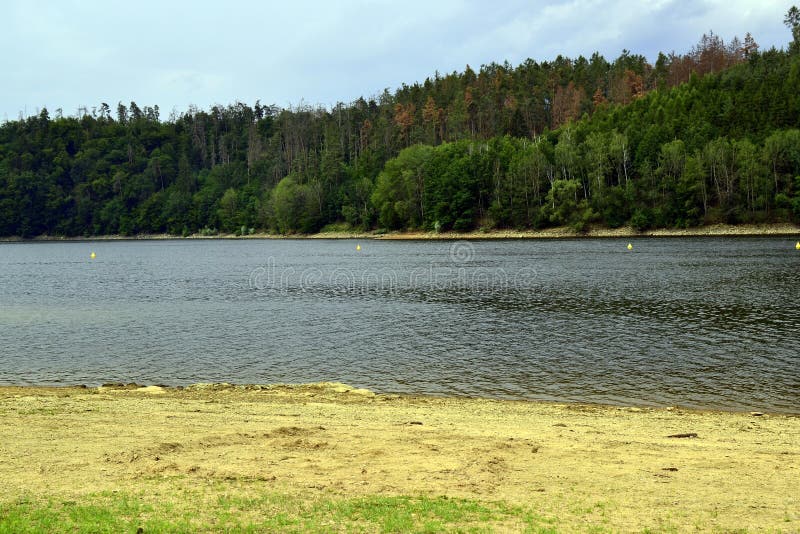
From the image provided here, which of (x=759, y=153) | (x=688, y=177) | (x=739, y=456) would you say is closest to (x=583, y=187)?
(x=688, y=177)

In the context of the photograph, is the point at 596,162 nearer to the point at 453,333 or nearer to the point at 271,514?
the point at 453,333

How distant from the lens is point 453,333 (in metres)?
30.0

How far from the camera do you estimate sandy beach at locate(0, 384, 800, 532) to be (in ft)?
28.7

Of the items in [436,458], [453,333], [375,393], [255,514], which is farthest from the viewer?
[453,333]

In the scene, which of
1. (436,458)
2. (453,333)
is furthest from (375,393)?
(453,333)

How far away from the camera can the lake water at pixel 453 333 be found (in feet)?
67.8

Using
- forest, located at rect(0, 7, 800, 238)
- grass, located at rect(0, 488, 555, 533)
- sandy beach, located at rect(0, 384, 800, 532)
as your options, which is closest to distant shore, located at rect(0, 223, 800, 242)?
forest, located at rect(0, 7, 800, 238)

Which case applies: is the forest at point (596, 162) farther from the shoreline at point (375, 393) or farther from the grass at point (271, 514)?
the grass at point (271, 514)

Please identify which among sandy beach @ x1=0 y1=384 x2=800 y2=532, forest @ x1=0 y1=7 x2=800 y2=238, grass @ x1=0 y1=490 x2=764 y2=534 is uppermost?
forest @ x1=0 y1=7 x2=800 y2=238

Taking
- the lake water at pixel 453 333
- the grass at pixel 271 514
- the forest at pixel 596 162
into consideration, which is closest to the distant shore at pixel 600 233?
the forest at pixel 596 162

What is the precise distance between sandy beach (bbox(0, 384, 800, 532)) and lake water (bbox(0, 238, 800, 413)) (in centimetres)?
460

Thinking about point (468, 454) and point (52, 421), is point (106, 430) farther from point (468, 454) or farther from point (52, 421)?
point (468, 454)

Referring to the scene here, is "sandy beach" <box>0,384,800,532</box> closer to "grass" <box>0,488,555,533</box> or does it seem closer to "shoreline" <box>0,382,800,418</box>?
"grass" <box>0,488,555,533</box>

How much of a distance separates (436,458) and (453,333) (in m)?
19.1
